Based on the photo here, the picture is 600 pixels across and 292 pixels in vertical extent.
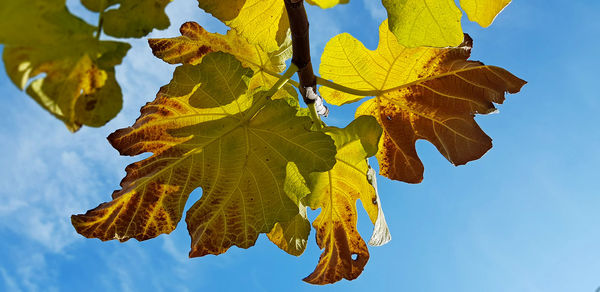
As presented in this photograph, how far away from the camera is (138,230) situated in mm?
1060

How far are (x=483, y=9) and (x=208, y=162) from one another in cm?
64

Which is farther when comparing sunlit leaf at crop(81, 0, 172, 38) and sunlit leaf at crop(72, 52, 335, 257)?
sunlit leaf at crop(72, 52, 335, 257)

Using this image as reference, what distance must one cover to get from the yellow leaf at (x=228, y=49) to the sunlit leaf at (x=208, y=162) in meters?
0.19

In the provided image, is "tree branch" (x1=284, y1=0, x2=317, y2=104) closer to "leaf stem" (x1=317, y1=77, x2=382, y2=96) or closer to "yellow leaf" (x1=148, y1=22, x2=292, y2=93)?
"leaf stem" (x1=317, y1=77, x2=382, y2=96)

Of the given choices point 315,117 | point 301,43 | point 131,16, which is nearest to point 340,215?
point 315,117

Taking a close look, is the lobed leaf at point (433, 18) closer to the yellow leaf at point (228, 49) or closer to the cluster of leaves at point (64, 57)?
the yellow leaf at point (228, 49)

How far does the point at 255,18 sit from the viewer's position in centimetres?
116

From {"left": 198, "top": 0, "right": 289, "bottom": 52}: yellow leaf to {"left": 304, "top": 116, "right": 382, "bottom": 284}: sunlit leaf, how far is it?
0.32 m

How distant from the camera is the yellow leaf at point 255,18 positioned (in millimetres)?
1105

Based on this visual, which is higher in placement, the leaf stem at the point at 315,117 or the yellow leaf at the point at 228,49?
the yellow leaf at the point at 228,49

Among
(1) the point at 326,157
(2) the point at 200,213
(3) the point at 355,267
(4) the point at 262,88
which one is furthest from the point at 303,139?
(3) the point at 355,267

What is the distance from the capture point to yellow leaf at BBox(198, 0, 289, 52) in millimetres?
1105

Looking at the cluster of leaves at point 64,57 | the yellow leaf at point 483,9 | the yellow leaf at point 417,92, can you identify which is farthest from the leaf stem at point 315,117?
the cluster of leaves at point 64,57

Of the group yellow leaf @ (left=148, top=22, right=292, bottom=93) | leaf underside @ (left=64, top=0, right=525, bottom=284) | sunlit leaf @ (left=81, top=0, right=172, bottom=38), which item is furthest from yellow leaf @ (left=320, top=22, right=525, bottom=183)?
sunlit leaf @ (left=81, top=0, right=172, bottom=38)
